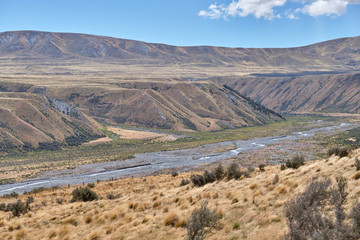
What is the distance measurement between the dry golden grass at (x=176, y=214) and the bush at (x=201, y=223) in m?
0.38

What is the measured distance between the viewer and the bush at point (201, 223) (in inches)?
452

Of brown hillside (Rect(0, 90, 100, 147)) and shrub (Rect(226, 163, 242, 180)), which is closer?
shrub (Rect(226, 163, 242, 180))

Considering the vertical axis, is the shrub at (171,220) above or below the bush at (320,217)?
below

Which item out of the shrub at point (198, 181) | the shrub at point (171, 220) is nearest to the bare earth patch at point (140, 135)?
the shrub at point (198, 181)

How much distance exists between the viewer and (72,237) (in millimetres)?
15367

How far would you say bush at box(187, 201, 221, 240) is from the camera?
37.7ft

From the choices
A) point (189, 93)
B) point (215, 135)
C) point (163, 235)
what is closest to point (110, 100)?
point (189, 93)

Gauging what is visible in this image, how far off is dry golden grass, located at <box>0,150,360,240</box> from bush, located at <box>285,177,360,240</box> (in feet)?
2.43

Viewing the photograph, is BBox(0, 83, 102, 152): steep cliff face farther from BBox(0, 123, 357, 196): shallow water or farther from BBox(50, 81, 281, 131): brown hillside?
BBox(0, 123, 357, 196): shallow water

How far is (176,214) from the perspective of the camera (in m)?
14.9

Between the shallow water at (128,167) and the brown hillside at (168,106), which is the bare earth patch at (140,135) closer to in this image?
the brown hillside at (168,106)

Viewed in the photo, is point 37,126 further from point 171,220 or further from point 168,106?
point 171,220

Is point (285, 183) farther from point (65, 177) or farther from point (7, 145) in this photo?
point (7, 145)

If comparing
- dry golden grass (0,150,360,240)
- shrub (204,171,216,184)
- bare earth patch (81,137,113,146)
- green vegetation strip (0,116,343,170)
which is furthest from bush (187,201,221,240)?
bare earth patch (81,137,113,146)
